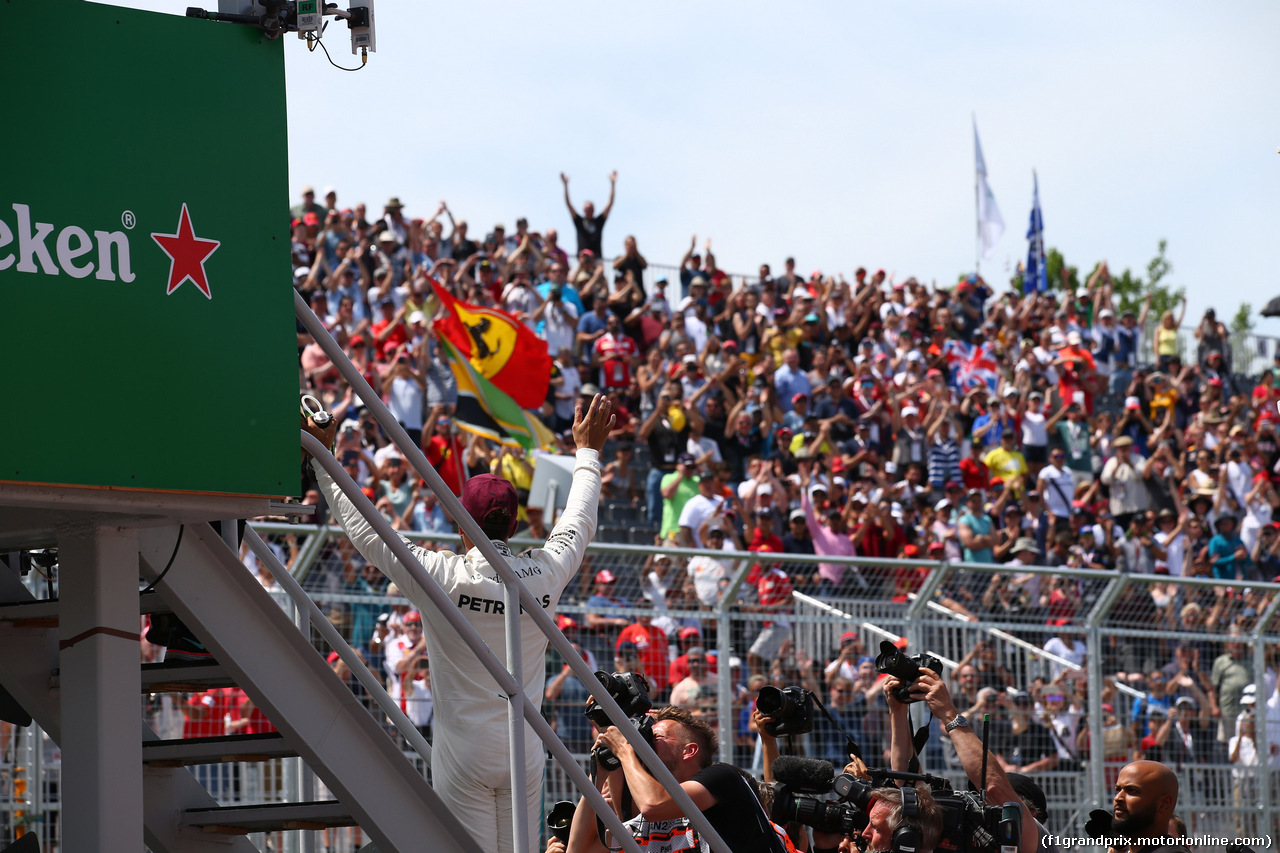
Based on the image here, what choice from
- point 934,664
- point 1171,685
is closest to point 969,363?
point 1171,685

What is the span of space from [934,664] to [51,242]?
3.48 meters

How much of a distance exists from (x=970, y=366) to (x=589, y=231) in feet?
17.6

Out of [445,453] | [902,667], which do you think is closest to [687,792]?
[902,667]

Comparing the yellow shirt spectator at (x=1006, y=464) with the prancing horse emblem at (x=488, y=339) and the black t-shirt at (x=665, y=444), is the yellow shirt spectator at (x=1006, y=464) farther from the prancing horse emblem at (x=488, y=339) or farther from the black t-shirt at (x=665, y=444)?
the prancing horse emblem at (x=488, y=339)

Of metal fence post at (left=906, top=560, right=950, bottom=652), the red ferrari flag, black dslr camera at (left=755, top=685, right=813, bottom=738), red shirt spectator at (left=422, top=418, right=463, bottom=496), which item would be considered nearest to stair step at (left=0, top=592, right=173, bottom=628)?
black dslr camera at (left=755, top=685, right=813, bottom=738)

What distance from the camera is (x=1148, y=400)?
23.0 m

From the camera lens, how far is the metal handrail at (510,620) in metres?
5.05

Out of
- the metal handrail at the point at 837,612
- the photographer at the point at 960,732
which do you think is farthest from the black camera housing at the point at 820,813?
the metal handrail at the point at 837,612

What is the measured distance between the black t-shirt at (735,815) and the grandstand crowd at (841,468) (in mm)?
3974

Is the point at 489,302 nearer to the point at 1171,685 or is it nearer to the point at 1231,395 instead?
the point at 1171,685

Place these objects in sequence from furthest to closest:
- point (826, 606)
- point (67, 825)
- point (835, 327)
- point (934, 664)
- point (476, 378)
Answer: point (835, 327) → point (476, 378) → point (826, 606) → point (934, 664) → point (67, 825)

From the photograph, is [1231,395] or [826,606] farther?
[1231,395]

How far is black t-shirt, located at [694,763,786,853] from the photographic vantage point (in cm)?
568

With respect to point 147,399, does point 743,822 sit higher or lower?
lower
